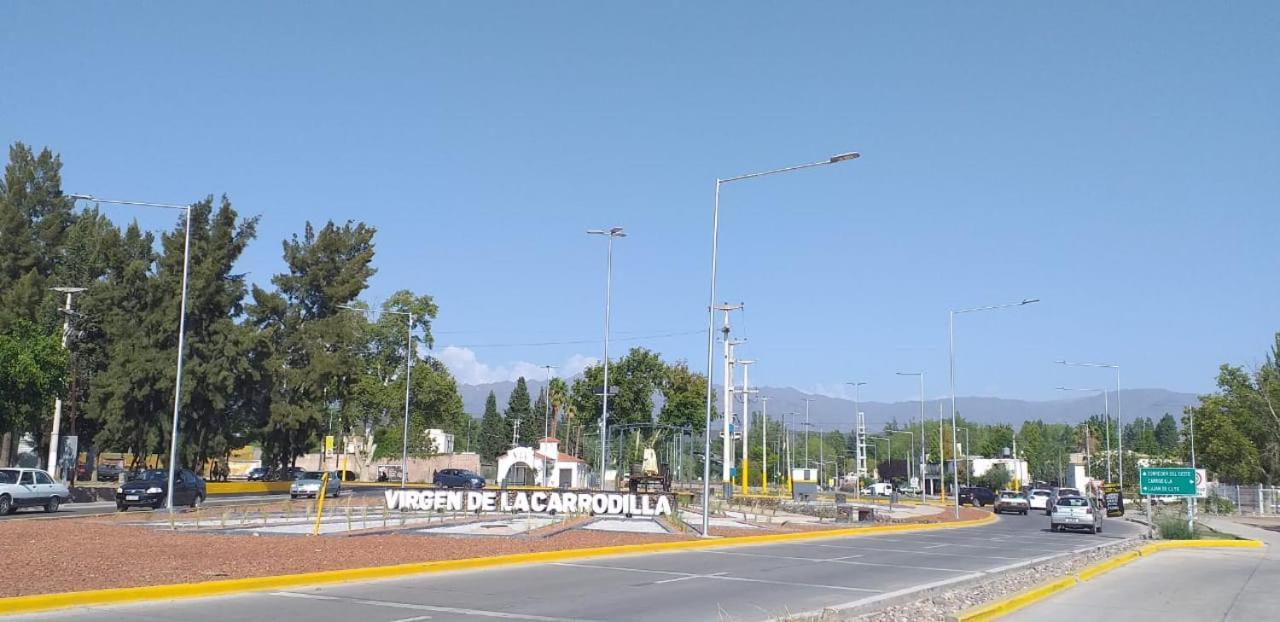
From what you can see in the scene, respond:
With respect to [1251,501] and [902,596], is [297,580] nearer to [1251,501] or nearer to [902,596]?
[902,596]

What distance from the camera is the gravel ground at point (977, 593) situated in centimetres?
1345

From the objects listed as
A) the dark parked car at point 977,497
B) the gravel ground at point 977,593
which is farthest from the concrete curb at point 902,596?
the dark parked car at point 977,497

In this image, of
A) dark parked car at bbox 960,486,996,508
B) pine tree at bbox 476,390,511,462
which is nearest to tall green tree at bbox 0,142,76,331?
dark parked car at bbox 960,486,996,508

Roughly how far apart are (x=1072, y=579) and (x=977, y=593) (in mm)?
3658

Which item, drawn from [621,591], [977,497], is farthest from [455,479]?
[621,591]

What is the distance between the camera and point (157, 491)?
4000 cm

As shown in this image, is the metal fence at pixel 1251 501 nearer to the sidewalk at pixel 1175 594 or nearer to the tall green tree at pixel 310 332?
the sidewalk at pixel 1175 594

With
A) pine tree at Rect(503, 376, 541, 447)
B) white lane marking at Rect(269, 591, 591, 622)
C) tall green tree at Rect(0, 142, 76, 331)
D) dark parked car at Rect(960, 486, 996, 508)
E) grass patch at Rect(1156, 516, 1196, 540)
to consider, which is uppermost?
→ tall green tree at Rect(0, 142, 76, 331)

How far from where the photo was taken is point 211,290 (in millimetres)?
61938

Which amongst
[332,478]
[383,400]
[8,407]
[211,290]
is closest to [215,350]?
[211,290]

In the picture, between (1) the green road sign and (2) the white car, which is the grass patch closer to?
(1) the green road sign

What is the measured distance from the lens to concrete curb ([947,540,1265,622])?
Result: 1418 centimetres

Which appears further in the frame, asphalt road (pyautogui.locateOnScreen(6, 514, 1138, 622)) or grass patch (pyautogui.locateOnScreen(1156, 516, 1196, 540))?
grass patch (pyautogui.locateOnScreen(1156, 516, 1196, 540))

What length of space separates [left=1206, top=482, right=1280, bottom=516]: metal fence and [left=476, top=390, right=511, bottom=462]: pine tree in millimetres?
87189
